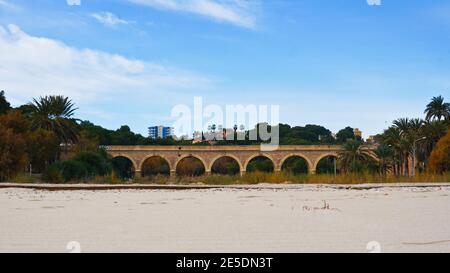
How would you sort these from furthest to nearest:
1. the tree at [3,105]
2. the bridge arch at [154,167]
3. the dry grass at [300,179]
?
1. the bridge arch at [154,167]
2. the tree at [3,105]
3. the dry grass at [300,179]

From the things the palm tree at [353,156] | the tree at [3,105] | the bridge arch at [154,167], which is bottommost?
the bridge arch at [154,167]

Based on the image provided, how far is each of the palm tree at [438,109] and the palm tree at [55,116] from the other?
3398 centimetres

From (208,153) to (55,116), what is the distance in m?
24.1

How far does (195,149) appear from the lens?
62.9 m

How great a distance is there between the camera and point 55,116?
41844mm

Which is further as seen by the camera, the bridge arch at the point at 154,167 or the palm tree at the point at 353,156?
the bridge arch at the point at 154,167

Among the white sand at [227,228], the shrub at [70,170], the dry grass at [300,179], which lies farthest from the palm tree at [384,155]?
the white sand at [227,228]

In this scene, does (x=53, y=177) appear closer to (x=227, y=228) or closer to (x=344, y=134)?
(x=227, y=228)

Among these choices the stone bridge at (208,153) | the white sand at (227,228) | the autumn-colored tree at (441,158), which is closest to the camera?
the white sand at (227,228)

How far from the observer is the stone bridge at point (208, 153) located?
61281 millimetres

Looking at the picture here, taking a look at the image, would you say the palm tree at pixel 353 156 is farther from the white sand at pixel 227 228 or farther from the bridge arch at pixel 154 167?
the white sand at pixel 227 228


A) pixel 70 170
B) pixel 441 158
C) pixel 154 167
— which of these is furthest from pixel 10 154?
pixel 154 167

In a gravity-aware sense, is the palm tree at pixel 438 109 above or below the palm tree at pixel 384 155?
above
